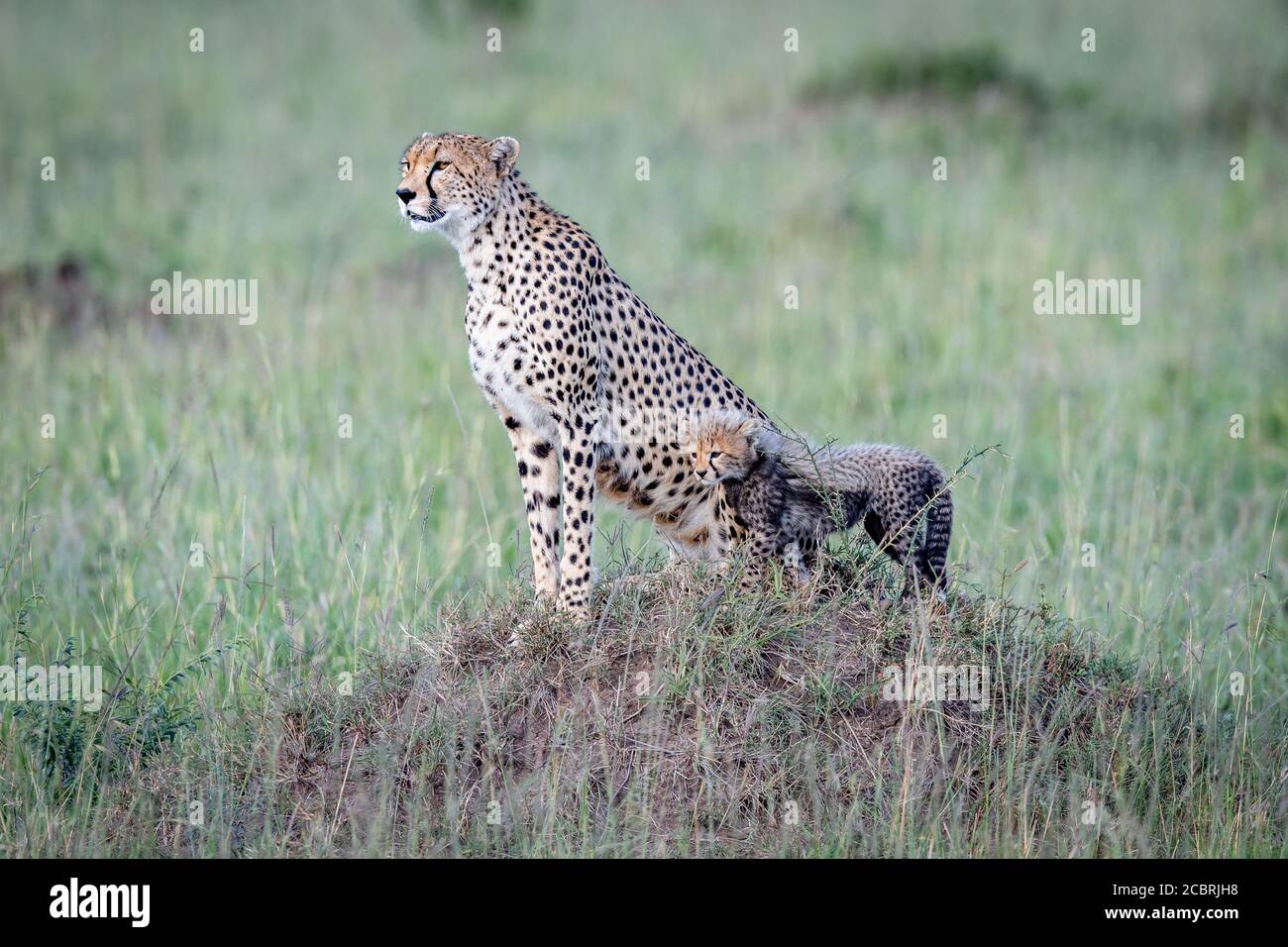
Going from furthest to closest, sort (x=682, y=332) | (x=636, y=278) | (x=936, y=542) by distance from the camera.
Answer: (x=636, y=278)
(x=682, y=332)
(x=936, y=542)

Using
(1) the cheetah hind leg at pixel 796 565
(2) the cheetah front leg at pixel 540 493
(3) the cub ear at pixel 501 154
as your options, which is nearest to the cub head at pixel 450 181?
(3) the cub ear at pixel 501 154

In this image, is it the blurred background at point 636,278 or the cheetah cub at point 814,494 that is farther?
the blurred background at point 636,278

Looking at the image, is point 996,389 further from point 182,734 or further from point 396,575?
point 182,734

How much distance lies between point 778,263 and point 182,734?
7.07m

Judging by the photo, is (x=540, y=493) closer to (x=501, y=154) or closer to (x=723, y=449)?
(x=723, y=449)

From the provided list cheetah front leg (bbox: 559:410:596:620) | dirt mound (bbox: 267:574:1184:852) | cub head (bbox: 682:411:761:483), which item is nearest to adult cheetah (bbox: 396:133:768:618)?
cheetah front leg (bbox: 559:410:596:620)

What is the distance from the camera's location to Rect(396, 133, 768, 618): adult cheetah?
5020mm

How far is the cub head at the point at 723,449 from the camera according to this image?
5.00 meters

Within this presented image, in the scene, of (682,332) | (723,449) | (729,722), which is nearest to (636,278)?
(682,332)

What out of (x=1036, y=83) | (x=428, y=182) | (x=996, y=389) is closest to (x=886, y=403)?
(x=996, y=389)

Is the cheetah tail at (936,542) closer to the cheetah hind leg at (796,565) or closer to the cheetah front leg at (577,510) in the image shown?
the cheetah hind leg at (796,565)

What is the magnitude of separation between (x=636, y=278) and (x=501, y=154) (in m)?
5.86

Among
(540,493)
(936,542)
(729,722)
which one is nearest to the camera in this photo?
(729,722)

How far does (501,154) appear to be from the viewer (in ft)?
16.8
